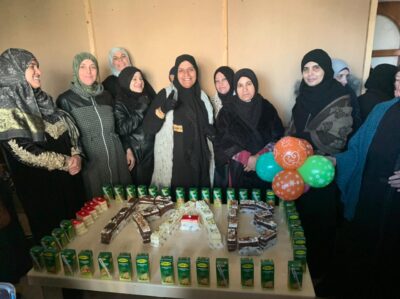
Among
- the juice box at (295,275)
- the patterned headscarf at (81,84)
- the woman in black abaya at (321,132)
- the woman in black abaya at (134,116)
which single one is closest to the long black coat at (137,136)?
the woman in black abaya at (134,116)

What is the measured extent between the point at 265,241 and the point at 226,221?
276 millimetres

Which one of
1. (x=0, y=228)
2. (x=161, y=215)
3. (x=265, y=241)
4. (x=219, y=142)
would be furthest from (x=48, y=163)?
(x=265, y=241)

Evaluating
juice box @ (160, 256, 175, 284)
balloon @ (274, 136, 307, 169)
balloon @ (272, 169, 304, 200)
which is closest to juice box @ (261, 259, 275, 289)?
juice box @ (160, 256, 175, 284)

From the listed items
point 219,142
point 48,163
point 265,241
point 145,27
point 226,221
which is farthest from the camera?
point 145,27

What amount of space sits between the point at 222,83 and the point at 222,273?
142 centimetres

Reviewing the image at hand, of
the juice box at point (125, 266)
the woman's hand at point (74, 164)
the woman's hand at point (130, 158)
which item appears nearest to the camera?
the juice box at point (125, 266)

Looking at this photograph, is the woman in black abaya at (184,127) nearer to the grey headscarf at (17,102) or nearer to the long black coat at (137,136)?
the long black coat at (137,136)

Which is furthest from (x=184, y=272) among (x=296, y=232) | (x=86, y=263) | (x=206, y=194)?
(x=206, y=194)

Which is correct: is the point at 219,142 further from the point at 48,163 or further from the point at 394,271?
the point at 394,271

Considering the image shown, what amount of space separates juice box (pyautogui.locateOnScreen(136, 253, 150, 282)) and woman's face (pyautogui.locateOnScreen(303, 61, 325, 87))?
139 cm

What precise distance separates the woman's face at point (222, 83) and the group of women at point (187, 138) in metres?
0.01

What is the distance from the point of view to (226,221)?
5.36 feet

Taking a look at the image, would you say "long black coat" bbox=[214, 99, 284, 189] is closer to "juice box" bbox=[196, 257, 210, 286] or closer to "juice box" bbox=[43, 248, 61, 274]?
"juice box" bbox=[196, 257, 210, 286]

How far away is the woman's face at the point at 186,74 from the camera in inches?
88.8
